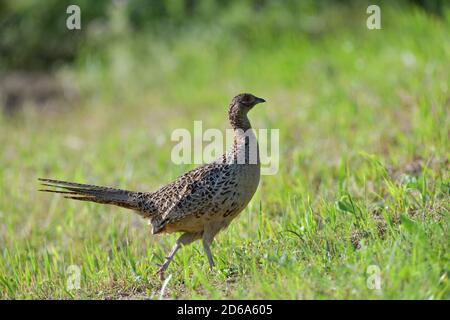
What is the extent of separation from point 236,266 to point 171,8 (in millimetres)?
9726

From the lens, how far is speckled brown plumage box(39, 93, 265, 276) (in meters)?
5.51

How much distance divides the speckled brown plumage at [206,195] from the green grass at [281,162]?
27cm

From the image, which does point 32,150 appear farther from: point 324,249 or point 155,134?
point 324,249

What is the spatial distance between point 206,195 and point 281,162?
2.54 metres

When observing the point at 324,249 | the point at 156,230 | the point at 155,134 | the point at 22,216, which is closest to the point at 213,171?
the point at 156,230

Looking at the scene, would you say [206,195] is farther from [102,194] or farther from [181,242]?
[102,194]

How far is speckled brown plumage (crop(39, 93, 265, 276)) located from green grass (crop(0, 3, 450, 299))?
27 cm

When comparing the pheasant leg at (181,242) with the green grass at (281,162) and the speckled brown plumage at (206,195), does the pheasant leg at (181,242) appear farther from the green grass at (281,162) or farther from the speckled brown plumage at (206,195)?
the green grass at (281,162)

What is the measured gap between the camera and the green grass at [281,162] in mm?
5047

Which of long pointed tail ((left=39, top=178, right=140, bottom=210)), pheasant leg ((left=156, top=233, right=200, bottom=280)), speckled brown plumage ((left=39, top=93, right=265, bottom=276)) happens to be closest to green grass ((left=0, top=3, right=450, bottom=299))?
pheasant leg ((left=156, top=233, right=200, bottom=280))

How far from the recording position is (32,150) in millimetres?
10672

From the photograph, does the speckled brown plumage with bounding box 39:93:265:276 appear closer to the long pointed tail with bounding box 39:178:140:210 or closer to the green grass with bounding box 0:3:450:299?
the long pointed tail with bounding box 39:178:140:210

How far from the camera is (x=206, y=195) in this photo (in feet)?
18.1
